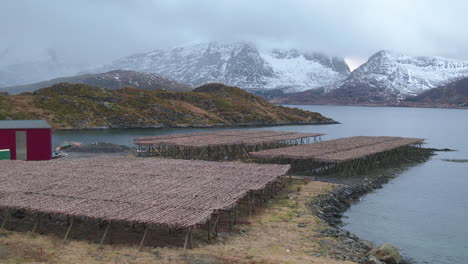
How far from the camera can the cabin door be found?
43375 mm

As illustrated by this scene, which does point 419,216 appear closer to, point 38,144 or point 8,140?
point 38,144

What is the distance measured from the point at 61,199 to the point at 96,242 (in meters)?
4.17

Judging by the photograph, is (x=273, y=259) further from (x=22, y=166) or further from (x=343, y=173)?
(x=343, y=173)

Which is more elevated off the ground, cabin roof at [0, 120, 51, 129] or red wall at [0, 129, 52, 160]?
cabin roof at [0, 120, 51, 129]

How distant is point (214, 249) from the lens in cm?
2073

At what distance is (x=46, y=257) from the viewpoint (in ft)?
63.2

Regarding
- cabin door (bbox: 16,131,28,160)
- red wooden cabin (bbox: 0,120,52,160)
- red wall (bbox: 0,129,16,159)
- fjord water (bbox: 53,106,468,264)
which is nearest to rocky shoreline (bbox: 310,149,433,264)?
fjord water (bbox: 53,106,468,264)

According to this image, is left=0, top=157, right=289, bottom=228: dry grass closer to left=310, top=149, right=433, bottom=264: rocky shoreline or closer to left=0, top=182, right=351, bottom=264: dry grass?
left=0, top=182, right=351, bottom=264: dry grass

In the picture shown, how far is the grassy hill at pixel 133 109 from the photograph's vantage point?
114 m

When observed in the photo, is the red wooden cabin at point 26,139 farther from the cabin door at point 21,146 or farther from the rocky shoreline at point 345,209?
the rocky shoreline at point 345,209

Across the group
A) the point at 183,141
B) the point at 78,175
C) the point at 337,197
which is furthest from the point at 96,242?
the point at 183,141

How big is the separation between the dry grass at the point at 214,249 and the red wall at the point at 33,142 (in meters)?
23.1

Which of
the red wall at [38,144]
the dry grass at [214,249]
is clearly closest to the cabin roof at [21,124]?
the red wall at [38,144]

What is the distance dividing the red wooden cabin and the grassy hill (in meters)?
65.1
